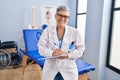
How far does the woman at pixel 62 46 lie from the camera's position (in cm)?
124

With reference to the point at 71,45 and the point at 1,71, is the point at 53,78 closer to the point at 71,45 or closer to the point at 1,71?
the point at 71,45

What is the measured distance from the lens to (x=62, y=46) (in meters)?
1.25

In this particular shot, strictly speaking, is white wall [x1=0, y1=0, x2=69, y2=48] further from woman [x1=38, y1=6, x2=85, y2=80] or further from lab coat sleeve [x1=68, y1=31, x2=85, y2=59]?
lab coat sleeve [x1=68, y1=31, x2=85, y2=59]

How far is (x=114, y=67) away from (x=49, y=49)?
1.53 metres

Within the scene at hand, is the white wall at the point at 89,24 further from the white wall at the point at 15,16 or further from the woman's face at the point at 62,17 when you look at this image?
the woman's face at the point at 62,17

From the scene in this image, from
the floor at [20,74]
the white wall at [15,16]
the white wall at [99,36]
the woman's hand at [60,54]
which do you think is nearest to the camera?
the woman's hand at [60,54]

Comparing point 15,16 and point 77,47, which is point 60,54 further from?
point 15,16

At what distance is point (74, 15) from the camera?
414 cm

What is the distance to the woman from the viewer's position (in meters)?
1.24

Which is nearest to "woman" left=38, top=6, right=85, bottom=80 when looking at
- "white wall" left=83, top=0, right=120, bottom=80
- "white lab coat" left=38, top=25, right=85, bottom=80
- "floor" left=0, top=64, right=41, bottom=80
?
"white lab coat" left=38, top=25, right=85, bottom=80

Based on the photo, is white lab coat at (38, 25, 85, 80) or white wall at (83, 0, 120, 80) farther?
white wall at (83, 0, 120, 80)

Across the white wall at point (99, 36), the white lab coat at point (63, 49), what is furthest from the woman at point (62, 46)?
the white wall at point (99, 36)

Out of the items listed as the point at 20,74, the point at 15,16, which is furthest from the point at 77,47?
the point at 15,16

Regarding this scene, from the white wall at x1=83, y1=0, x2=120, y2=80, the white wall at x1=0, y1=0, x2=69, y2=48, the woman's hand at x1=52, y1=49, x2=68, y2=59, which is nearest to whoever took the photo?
the woman's hand at x1=52, y1=49, x2=68, y2=59
